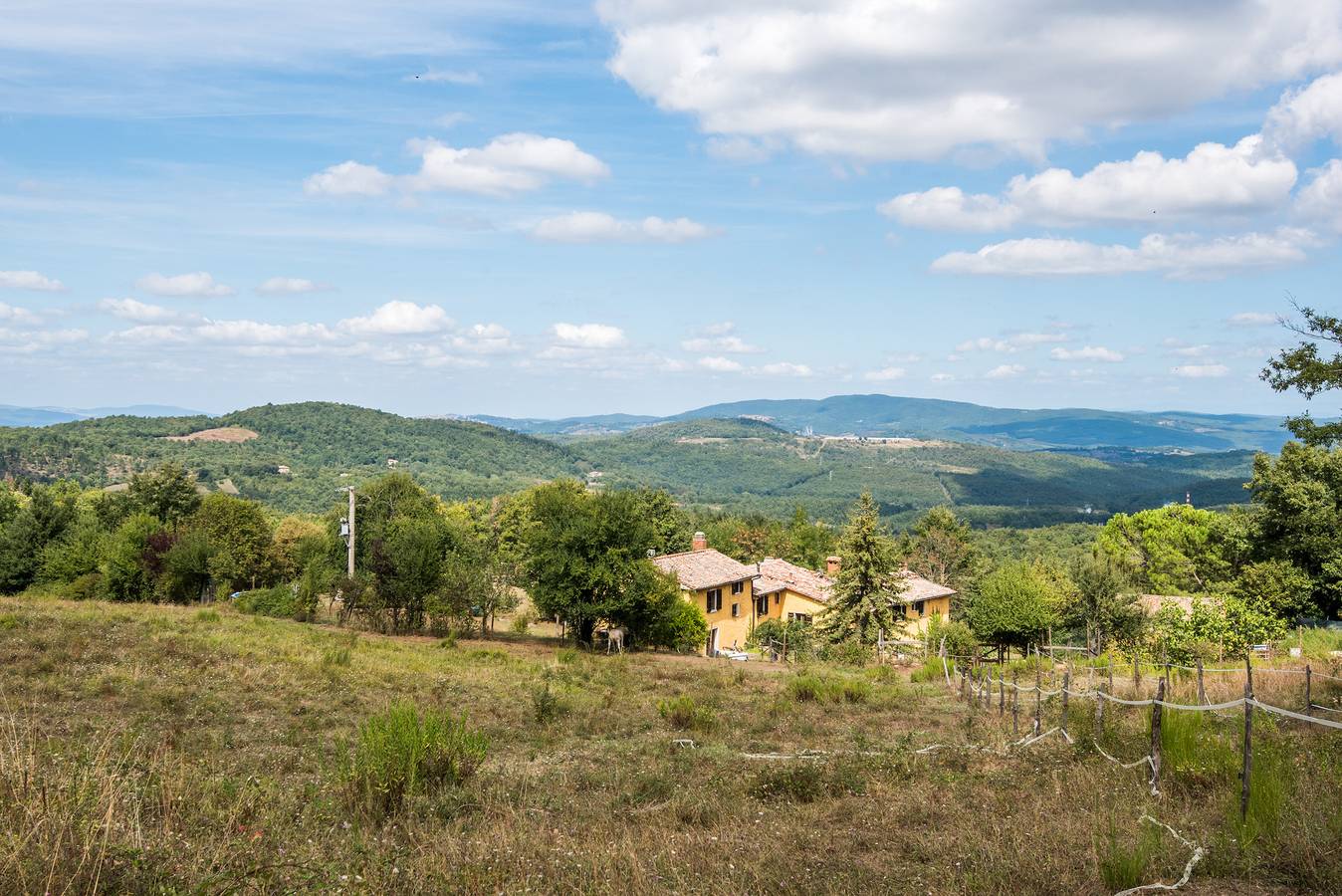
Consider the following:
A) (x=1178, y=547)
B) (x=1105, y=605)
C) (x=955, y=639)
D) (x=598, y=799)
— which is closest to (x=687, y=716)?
(x=598, y=799)

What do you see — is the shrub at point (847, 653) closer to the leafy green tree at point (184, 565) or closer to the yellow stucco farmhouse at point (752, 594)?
the yellow stucco farmhouse at point (752, 594)

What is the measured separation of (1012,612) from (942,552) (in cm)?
3619

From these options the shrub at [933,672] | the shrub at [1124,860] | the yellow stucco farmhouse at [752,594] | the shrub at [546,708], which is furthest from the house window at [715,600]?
the shrub at [1124,860]

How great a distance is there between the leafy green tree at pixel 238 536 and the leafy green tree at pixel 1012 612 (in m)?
39.3

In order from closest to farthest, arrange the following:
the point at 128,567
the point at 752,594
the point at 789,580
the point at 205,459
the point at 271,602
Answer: the point at 271,602
the point at 128,567
the point at 752,594
the point at 789,580
the point at 205,459

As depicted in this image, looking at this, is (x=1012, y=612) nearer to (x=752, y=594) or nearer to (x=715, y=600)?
(x=715, y=600)

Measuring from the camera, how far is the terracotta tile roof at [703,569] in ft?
150

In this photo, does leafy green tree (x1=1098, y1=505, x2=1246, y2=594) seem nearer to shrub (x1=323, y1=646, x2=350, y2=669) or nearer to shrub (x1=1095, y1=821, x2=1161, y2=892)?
shrub (x1=323, y1=646, x2=350, y2=669)

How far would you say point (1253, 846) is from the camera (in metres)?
6.92

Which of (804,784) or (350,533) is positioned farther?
(350,533)

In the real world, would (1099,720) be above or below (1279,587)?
above

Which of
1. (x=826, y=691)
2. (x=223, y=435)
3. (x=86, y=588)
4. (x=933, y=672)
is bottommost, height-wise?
(x=86, y=588)

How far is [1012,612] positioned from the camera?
36000 millimetres

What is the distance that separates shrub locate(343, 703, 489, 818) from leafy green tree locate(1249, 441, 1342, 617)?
4304 centimetres
